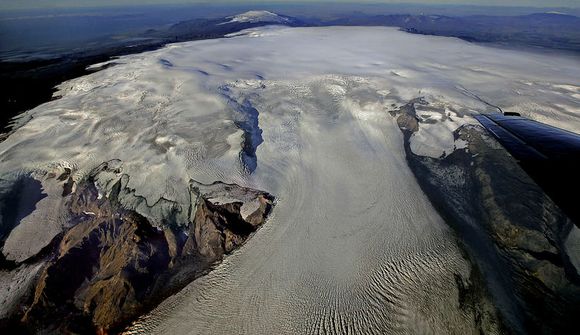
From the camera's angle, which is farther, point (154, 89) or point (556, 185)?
point (154, 89)

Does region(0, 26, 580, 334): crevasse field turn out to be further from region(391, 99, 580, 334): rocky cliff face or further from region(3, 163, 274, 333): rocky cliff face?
region(391, 99, 580, 334): rocky cliff face

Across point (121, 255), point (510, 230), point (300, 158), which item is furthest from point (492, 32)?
point (121, 255)

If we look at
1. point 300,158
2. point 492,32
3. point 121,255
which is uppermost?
point 300,158

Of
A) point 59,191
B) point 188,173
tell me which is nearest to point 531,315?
point 188,173

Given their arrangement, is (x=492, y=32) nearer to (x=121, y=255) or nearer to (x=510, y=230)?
(x=510, y=230)

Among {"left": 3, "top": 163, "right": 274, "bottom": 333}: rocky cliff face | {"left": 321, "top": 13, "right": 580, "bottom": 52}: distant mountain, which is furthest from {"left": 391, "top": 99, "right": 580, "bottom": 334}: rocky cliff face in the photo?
{"left": 321, "top": 13, "right": 580, "bottom": 52}: distant mountain

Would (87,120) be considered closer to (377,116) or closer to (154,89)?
(154,89)
